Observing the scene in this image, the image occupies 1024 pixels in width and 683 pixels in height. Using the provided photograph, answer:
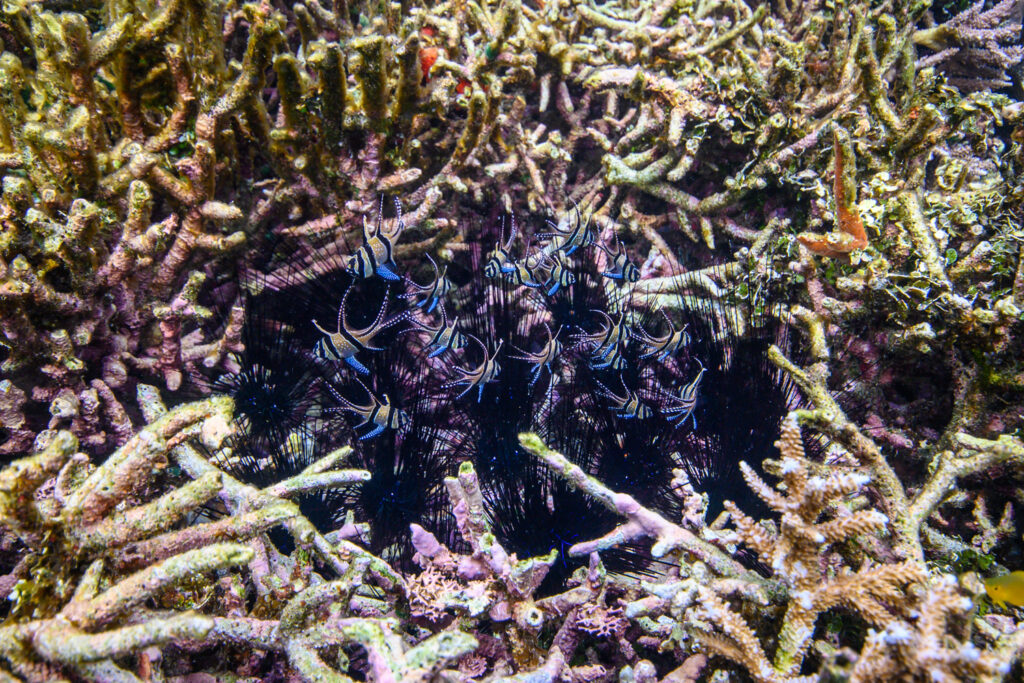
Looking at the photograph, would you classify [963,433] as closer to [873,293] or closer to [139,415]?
[873,293]

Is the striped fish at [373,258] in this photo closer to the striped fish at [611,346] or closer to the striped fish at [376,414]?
the striped fish at [376,414]

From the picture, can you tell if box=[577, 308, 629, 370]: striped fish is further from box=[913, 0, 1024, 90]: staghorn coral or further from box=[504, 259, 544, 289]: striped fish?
box=[913, 0, 1024, 90]: staghorn coral

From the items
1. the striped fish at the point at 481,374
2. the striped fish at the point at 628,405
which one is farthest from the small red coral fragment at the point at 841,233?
the striped fish at the point at 481,374

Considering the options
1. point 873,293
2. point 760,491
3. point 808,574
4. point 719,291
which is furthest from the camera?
point 719,291

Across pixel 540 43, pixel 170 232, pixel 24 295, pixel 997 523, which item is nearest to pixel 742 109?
pixel 540 43

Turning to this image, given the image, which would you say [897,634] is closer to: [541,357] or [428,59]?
[541,357]

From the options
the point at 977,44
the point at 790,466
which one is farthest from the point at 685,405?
the point at 977,44
